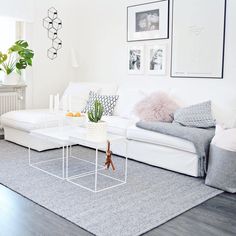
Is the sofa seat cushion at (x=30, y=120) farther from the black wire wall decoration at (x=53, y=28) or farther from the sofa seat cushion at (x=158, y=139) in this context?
the black wire wall decoration at (x=53, y=28)

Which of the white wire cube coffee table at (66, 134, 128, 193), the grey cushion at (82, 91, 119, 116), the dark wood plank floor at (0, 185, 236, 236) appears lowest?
the dark wood plank floor at (0, 185, 236, 236)

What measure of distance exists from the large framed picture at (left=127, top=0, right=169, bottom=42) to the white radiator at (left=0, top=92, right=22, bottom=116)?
1919 millimetres

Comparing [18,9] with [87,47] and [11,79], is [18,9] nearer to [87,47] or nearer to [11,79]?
[11,79]

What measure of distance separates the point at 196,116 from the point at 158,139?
1.60ft

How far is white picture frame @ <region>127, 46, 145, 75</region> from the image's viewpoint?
4910 millimetres

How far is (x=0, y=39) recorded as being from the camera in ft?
16.9

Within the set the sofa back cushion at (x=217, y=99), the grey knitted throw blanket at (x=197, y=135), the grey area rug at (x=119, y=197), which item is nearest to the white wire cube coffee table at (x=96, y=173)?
the grey area rug at (x=119, y=197)

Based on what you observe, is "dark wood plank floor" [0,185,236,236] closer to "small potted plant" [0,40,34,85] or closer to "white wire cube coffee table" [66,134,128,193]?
"white wire cube coffee table" [66,134,128,193]

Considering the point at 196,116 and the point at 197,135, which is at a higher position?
the point at 196,116

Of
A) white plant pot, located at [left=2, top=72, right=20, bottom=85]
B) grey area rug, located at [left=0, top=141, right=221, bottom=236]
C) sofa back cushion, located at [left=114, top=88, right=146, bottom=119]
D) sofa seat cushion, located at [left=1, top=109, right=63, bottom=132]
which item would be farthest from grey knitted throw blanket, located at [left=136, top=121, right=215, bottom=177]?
white plant pot, located at [left=2, top=72, right=20, bottom=85]

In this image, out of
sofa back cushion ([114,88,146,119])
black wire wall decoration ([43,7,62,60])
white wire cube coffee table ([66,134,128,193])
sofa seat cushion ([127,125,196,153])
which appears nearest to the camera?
white wire cube coffee table ([66,134,128,193])

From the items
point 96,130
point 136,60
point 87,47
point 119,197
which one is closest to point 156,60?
point 136,60

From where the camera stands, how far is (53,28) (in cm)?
553

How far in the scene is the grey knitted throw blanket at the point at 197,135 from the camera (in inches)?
126
